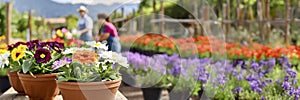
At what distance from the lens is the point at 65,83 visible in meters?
1.42

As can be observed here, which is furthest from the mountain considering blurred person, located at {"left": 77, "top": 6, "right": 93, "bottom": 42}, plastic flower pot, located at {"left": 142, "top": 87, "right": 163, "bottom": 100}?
plastic flower pot, located at {"left": 142, "top": 87, "right": 163, "bottom": 100}

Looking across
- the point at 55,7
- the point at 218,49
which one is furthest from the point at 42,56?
the point at 55,7

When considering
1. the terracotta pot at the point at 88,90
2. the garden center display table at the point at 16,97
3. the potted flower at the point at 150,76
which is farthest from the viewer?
the potted flower at the point at 150,76

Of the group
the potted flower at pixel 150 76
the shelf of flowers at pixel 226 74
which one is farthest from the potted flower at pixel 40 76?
the potted flower at pixel 150 76

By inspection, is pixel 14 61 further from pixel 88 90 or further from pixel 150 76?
pixel 150 76

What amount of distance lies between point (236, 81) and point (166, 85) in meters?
0.92

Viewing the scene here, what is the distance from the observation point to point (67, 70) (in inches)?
58.2

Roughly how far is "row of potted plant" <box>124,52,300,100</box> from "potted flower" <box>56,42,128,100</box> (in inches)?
44.0

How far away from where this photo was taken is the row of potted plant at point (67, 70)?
141 centimetres

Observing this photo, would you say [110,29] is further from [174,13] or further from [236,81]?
[174,13]

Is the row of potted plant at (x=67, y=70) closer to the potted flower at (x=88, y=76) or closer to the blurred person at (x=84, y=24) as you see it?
the potted flower at (x=88, y=76)

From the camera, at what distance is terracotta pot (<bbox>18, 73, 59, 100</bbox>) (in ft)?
5.28

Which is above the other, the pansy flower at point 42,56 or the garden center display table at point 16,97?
the pansy flower at point 42,56

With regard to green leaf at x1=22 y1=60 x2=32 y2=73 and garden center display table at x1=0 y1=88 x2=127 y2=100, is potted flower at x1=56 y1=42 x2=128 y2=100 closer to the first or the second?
green leaf at x1=22 y1=60 x2=32 y2=73
